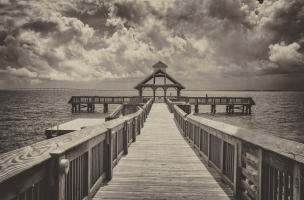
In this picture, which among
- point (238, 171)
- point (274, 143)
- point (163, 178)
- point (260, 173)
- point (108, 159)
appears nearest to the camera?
point (274, 143)

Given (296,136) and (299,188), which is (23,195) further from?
(296,136)

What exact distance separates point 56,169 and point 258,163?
2.70 metres

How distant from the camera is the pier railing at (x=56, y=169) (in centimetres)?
224

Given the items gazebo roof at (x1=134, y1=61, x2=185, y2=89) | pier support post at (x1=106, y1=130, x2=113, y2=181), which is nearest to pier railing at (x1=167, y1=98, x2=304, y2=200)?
pier support post at (x1=106, y1=130, x2=113, y2=181)

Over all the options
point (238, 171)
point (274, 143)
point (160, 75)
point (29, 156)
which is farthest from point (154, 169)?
point (160, 75)

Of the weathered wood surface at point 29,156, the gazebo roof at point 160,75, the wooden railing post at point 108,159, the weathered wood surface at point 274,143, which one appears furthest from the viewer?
the gazebo roof at point 160,75

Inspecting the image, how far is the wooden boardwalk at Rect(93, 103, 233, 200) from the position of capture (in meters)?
4.86

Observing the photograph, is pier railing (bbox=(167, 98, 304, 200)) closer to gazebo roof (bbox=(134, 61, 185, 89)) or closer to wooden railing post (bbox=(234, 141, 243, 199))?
wooden railing post (bbox=(234, 141, 243, 199))

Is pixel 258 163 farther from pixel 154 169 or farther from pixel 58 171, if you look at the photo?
pixel 154 169

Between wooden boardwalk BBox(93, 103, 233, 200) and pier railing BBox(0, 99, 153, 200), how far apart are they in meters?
0.59

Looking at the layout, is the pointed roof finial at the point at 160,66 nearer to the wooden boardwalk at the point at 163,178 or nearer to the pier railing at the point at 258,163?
the wooden boardwalk at the point at 163,178

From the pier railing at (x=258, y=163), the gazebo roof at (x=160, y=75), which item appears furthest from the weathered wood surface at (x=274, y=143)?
the gazebo roof at (x=160, y=75)

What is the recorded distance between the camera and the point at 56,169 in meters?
2.98

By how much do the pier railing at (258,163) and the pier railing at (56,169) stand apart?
2.46 meters
